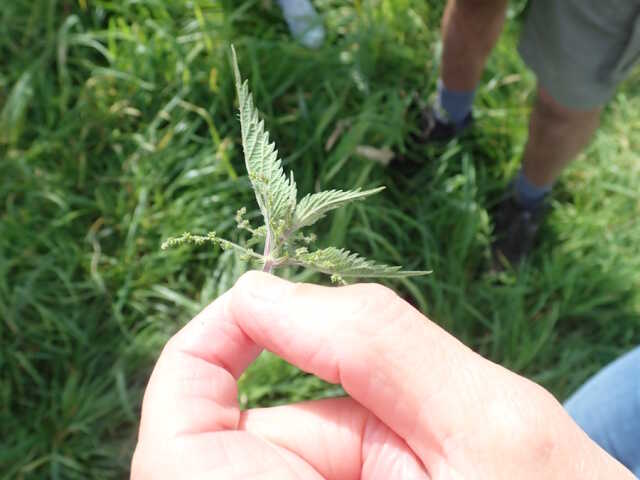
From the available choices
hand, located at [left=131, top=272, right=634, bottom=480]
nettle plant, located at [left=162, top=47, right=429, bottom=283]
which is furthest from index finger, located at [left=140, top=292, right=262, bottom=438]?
nettle plant, located at [left=162, top=47, right=429, bottom=283]

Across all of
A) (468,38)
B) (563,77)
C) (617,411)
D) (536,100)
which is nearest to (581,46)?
(563,77)

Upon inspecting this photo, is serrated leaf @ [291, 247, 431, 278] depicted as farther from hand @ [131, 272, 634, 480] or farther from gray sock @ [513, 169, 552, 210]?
gray sock @ [513, 169, 552, 210]

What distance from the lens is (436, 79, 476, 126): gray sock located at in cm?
248

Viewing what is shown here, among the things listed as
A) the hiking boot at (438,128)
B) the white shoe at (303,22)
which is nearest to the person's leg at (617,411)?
the hiking boot at (438,128)

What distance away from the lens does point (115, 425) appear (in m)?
2.02

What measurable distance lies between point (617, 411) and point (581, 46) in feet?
3.56

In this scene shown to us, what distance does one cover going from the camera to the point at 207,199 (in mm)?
2232

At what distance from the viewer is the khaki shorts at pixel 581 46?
1.75 meters

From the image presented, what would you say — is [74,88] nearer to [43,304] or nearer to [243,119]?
[43,304]

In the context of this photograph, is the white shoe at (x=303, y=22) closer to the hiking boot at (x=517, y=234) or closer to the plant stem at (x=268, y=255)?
the hiking boot at (x=517, y=234)

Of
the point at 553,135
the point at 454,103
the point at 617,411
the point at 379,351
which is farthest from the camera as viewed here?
the point at 454,103

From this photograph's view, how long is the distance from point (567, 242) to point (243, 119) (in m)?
1.92

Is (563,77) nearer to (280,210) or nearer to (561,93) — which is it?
(561,93)

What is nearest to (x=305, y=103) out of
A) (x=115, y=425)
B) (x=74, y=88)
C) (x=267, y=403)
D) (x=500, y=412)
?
(x=74, y=88)
